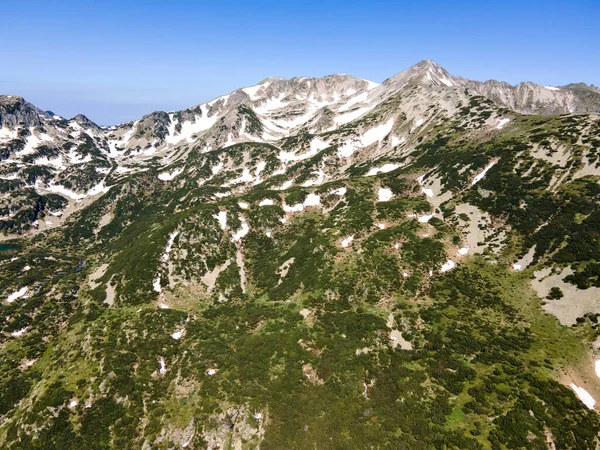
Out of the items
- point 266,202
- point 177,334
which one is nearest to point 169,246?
point 177,334

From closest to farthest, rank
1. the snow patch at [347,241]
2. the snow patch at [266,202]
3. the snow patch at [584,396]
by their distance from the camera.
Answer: the snow patch at [584,396] → the snow patch at [347,241] → the snow patch at [266,202]

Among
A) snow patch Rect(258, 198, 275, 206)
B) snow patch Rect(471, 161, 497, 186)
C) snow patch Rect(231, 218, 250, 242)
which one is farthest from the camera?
snow patch Rect(258, 198, 275, 206)

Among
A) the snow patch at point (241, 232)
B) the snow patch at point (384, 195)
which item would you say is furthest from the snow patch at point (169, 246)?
the snow patch at point (384, 195)

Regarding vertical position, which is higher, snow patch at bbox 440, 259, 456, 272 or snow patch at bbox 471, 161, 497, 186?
snow patch at bbox 471, 161, 497, 186

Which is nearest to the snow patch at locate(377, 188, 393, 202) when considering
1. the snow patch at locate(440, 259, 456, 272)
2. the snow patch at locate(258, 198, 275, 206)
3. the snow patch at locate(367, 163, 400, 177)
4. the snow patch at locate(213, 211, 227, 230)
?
the snow patch at locate(367, 163, 400, 177)

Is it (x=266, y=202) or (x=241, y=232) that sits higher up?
(x=266, y=202)

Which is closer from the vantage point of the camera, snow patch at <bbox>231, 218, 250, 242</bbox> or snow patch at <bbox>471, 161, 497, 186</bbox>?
snow patch at <bbox>471, 161, 497, 186</bbox>

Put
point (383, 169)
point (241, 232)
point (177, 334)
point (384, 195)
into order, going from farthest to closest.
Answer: point (383, 169), point (384, 195), point (241, 232), point (177, 334)

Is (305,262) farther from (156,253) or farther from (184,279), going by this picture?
(156,253)

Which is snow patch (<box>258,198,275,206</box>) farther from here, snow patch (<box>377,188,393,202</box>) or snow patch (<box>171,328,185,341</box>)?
snow patch (<box>171,328,185,341</box>)

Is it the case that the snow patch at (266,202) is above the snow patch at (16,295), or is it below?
above

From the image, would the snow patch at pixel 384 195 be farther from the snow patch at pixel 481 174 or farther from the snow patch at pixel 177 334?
the snow patch at pixel 177 334

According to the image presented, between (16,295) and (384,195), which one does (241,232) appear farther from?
(16,295)
